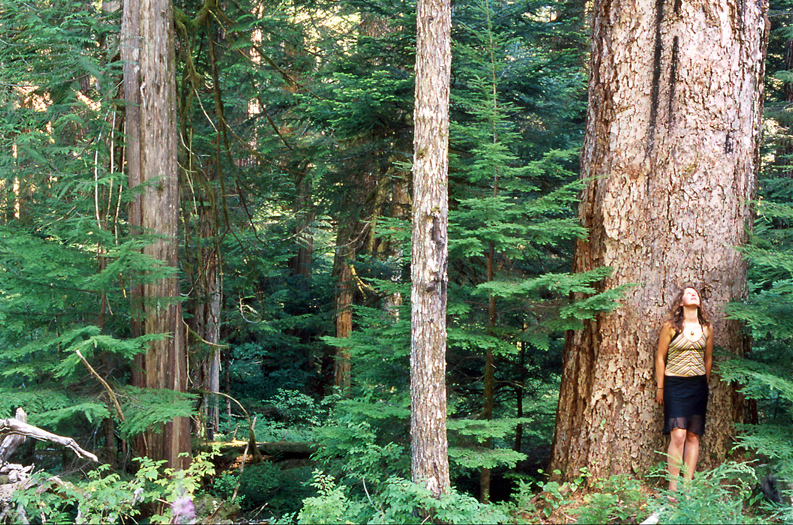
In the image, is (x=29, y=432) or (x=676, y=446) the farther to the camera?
(x=676, y=446)

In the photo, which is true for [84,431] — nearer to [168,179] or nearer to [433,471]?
[168,179]

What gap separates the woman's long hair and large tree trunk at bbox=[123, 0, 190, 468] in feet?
16.8

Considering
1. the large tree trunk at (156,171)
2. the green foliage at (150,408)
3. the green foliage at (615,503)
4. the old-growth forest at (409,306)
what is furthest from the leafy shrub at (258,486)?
the green foliage at (615,503)

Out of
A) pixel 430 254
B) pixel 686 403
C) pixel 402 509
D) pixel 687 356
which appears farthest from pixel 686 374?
pixel 402 509

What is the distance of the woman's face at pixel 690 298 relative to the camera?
527 centimetres

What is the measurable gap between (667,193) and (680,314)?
116 centimetres

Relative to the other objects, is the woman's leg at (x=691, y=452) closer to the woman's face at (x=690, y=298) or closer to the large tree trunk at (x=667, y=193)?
the large tree trunk at (x=667, y=193)

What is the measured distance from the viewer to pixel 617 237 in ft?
18.7

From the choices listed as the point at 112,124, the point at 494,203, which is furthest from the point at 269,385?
the point at 494,203

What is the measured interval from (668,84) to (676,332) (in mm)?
2367

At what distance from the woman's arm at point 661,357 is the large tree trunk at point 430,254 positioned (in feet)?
6.81

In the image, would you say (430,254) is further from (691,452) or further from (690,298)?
(691,452)

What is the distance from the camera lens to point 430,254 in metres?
5.00

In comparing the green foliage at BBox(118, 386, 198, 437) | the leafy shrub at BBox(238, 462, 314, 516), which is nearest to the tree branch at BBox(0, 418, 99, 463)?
the green foliage at BBox(118, 386, 198, 437)
